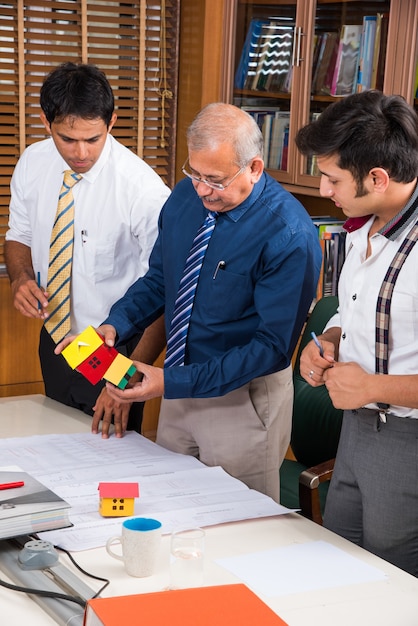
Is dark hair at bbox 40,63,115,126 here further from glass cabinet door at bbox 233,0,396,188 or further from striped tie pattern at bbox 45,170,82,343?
glass cabinet door at bbox 233,0,396,188

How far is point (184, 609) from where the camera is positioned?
146cm

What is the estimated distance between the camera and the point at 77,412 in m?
2.73

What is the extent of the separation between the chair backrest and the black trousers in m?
0.58

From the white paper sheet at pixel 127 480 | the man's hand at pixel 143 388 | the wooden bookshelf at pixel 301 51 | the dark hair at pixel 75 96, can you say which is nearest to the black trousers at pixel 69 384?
the white paper sheet at pixel 127 480

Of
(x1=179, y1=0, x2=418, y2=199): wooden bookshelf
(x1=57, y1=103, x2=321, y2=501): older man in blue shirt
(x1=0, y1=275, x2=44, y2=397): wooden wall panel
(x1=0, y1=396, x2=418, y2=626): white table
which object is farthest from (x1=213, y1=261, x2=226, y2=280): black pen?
(x1=0, y1=275, x2=44, y2=397): wooden wall panel

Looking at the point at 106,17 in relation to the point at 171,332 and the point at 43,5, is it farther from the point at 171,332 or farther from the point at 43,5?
the point at 171,332

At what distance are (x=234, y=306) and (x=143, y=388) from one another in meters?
0.32

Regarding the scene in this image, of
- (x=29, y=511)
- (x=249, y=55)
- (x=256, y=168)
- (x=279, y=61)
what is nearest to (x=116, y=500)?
(x=29, y=511)

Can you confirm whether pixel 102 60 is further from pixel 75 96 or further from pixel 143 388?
pixel 143 388

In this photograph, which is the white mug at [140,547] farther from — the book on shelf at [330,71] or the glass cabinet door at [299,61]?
the book on shelf at [330,71]

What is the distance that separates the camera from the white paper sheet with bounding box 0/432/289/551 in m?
1.91

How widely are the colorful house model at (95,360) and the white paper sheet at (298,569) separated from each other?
595 millimetres

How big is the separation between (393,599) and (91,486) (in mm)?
766

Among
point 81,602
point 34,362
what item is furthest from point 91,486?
point 34,362
